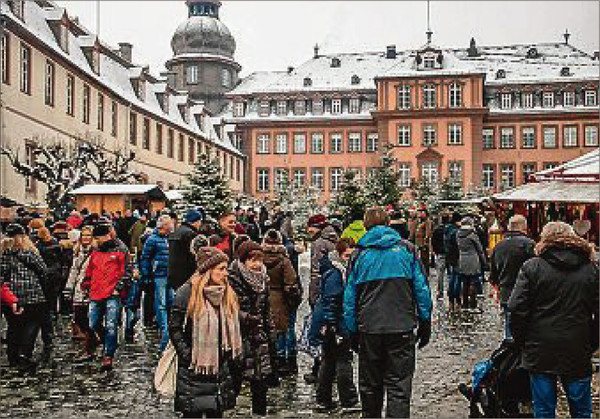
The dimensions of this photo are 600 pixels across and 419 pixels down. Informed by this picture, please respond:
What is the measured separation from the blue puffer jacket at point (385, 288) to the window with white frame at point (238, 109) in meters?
72.6

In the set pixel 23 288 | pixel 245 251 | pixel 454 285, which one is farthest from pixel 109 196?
pixel 245 251

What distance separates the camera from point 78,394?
31.3ft

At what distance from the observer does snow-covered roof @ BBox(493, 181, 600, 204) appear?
1170 cm

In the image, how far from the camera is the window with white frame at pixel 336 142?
79.3 meters

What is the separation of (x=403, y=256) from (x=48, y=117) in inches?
1166

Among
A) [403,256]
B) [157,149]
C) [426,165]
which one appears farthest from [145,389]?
[426,165]

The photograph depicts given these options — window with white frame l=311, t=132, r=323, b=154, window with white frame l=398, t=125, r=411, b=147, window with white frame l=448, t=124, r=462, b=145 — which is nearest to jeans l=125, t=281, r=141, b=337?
window with white frame l=398, t=125, r=411, b=147

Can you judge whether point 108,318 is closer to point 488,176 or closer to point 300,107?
point 488,176

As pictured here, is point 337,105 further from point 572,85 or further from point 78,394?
point 78,394

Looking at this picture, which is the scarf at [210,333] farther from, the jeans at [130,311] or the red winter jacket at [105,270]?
the jeans at [130,311]

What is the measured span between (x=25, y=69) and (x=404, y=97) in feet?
150

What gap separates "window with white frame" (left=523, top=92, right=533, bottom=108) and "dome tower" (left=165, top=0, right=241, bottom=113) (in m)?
25.9

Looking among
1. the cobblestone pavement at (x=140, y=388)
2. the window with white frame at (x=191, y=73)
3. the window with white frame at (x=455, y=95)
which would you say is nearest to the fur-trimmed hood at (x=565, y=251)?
the cobblestone pavement at (x=140, y=388)

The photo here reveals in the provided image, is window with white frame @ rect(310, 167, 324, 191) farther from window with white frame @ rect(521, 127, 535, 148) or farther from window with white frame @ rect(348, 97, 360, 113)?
window with white frame @ rect(521, 127, 535, 148)
